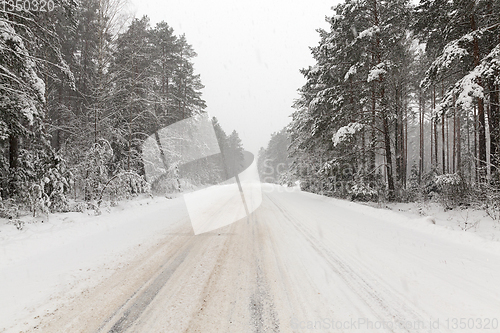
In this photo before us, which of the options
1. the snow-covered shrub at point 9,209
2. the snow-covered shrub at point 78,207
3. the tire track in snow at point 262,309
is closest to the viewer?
the tire track in snow at point 262,309

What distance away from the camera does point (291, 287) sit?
10.2 ft

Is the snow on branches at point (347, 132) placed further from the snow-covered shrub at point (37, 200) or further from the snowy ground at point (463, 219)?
the snow-covered shrub at point (37, 200)

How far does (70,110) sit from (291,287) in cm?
1319

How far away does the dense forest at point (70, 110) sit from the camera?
6.39 metres

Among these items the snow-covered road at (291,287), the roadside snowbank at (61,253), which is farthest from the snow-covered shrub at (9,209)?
the snow-covered road at (291,287)

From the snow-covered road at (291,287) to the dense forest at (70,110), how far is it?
4.13 m

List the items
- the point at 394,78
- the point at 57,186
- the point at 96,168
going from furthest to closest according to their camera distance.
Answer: the point at 394,78
the point at 96,168
the point at 57,186

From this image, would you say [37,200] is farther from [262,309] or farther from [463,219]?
[463,219]

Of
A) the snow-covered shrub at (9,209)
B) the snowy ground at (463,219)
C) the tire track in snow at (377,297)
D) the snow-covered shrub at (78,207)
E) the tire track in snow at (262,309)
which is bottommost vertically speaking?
the snowy ground at (463,219)

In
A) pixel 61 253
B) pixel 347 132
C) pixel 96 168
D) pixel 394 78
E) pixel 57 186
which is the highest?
pixel 394 78

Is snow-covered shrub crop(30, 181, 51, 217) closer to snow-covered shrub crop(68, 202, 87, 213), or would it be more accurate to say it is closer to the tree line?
snow-covered shrub crop(68, 202, 87, 213)

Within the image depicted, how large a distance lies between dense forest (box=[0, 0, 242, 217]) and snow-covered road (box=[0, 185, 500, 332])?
4134 mm

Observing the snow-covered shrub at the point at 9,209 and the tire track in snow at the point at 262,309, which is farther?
the snow-covered shrub at the point at 9,209

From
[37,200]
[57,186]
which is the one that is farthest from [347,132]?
[37,200]
